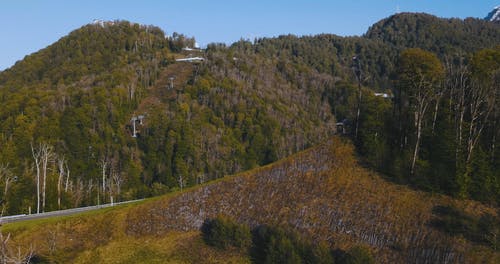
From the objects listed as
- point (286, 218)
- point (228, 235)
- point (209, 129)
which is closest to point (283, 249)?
point (286, 218)

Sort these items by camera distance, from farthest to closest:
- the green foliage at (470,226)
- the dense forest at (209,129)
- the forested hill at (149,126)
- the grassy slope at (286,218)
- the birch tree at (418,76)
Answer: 1. the forested hill at (149,126)
2. the birch tree at (418,76)
3. the dense forest at (209,129)
4. the grassy slope at (286,218)
5. the green foliage at (470,226)

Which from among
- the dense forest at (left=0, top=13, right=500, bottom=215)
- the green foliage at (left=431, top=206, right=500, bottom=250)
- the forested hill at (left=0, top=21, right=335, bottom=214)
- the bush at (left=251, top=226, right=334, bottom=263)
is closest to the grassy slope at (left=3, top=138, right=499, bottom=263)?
the green foliage at (left=431, top=206, right=500, bottom=250)

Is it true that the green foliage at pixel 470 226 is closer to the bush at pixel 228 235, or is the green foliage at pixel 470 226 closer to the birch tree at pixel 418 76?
the birch tree at pixel 418 76

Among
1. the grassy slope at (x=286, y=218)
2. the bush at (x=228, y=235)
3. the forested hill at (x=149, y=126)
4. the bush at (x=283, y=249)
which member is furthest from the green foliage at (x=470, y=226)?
the forested hill at (x=149, y=126)

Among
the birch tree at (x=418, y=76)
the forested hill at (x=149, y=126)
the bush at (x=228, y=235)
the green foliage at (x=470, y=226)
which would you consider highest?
the birch tree at (x=418, y=76)

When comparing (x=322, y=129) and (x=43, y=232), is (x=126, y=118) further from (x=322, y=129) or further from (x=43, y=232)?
(x=43, y=232)
